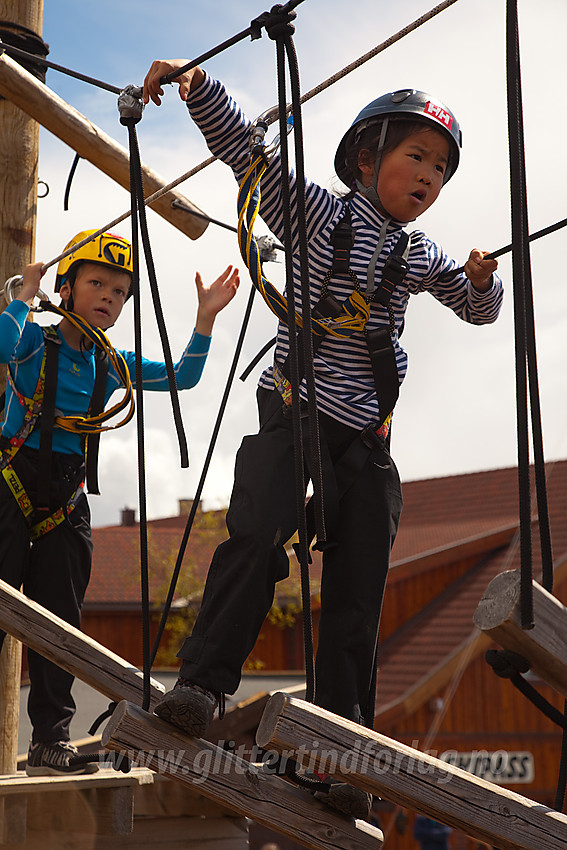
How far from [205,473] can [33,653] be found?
1.02 metres

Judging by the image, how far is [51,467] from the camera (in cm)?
→ 361

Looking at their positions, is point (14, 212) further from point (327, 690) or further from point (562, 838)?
point (562, 838)

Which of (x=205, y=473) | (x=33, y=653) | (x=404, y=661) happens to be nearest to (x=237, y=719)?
(x=33, y=653)

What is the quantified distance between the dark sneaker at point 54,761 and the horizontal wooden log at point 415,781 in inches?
69.3

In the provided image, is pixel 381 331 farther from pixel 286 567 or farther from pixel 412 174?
pixel 286 567

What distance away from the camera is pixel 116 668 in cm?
330

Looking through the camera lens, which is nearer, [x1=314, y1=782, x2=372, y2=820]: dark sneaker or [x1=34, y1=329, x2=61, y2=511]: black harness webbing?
Answer: [x1=314, y1=782, x2=372, y2=820]: dark sneaker

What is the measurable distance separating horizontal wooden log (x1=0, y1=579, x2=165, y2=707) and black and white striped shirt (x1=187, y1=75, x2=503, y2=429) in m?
1.13

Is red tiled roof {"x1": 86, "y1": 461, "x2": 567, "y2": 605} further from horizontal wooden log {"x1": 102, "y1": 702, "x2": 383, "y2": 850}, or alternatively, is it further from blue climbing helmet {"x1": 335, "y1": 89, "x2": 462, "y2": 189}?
horizontal wooden log {"x1": 102, "y1": 702, "x2": 383, "y2": 850}

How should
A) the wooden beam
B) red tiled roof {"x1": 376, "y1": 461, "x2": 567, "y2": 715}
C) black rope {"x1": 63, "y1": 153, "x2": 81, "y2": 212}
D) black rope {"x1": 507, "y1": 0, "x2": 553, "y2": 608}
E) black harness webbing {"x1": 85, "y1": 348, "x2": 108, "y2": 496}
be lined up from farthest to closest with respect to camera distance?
red tiled roof {"x1": 376, "y1": 461, "x2": 567, "y2": 715} < black rope {"x1": 63, "y1": 153, "x2": 81, "y2": 212} < the wooden beam < black harness webbing {"x1": 85, "y1": 348, "x2": 108, "y2": 496} < black rope {"x1": 507, "y1": 0, "x2": 553, "y2": 608}

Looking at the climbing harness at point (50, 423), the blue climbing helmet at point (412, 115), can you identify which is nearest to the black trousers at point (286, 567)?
the blue climbing helmet at point (412, 115)

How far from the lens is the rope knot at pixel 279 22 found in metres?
2.31

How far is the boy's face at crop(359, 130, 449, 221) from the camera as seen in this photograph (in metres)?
2.82


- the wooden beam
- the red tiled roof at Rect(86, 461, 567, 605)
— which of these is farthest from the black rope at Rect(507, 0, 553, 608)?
the red tiled roof at Rect(86, 461, 567, 605)
